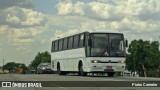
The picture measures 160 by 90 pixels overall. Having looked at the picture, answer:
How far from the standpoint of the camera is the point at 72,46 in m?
36.6

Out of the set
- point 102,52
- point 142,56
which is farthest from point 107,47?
point 142,56

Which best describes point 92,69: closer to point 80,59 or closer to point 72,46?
point 80,59

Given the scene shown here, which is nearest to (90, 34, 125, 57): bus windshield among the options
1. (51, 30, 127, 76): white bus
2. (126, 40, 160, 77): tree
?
(51, 30, 127, 76): white bus

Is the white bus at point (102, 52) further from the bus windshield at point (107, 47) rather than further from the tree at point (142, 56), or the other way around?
the tree at point (142, 56)

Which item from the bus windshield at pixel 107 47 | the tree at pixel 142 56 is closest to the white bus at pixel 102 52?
the bus windshield at pixel 107 47

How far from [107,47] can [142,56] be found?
79.5 metres

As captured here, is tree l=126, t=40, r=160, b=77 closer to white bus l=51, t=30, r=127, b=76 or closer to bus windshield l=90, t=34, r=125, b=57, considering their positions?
white bus l=51, t=30, r=127, b=76

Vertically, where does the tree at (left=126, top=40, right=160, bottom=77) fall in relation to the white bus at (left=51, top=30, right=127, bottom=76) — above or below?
above

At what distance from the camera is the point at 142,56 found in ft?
363

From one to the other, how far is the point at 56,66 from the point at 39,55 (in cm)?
15768

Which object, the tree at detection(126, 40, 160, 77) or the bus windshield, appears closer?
the bus windshield

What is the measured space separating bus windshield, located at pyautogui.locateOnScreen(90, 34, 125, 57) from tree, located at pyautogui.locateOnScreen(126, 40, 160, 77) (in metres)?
72.5

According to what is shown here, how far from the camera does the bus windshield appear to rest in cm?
3241

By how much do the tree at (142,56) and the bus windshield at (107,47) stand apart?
72467mm
